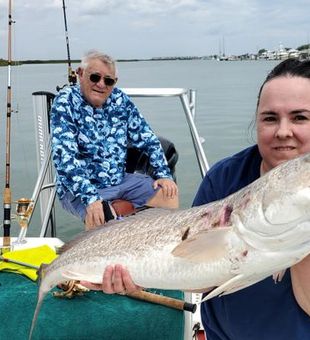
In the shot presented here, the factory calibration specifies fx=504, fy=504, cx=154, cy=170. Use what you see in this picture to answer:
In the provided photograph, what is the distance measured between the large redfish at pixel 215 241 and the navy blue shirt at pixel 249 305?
255mm

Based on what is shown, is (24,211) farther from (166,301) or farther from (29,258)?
(166,301)

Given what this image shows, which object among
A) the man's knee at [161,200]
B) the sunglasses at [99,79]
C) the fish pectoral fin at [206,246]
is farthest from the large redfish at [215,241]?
the sunglasses at [99,79]

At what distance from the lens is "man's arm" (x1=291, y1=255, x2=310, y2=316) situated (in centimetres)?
181

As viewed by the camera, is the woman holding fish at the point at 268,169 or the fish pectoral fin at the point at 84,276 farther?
the fish pectoral fin at the point at 84,276

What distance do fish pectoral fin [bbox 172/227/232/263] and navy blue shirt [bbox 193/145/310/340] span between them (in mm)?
436

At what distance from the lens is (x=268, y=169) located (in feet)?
7.16

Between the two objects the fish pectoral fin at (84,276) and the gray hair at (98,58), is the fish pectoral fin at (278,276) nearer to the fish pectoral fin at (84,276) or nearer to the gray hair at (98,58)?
the fish pectoral fin at (84,276)

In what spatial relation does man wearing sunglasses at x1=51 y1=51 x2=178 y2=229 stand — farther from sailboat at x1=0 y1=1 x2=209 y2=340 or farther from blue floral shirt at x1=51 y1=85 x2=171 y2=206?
sailboat at x1=0 y1=1 x2=209 y2=340

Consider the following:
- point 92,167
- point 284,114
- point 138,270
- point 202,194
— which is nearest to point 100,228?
point 138,270

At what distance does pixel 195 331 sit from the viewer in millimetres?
3211

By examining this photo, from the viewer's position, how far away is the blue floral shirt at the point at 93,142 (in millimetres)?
4395

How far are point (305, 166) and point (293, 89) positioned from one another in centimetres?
64

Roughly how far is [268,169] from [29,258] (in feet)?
7.48

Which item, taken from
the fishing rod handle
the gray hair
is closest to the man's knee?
the gray hair
